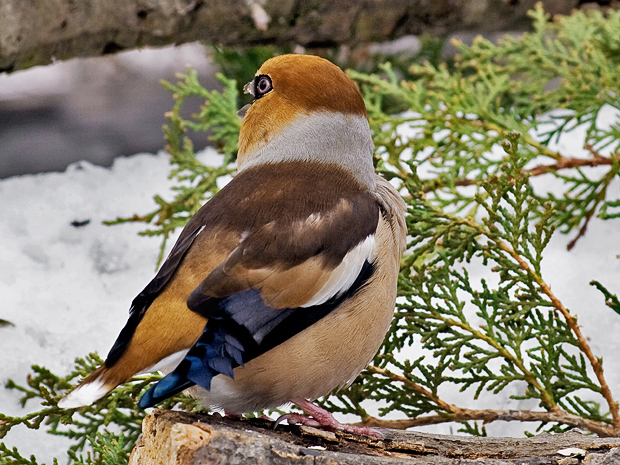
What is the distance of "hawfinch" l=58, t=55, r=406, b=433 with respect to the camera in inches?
A: 55.1

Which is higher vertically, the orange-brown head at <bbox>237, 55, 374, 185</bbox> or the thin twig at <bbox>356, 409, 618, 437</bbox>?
the orange-brown head at <bbox>237, 55, 374, 185</bbox>

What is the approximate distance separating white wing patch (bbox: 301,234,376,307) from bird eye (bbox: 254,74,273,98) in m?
0.48

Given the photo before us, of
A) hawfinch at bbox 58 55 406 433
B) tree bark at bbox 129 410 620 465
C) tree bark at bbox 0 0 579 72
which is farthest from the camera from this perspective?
tree bark at bbox 0 0 579 72

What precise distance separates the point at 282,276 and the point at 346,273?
0.49 ft

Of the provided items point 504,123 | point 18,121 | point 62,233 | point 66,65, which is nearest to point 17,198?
point 62,233

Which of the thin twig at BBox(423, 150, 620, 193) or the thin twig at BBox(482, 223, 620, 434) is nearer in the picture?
the thin twig at BBox(482, 223, 620, 434)

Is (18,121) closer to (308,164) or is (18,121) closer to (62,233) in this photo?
(62,233)

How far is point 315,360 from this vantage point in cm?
153

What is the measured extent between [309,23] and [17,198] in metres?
1.60

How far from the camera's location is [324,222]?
158 centimetres

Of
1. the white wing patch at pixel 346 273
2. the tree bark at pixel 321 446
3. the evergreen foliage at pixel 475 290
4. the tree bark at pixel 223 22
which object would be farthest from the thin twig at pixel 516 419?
the tree bark at pixel 223 22

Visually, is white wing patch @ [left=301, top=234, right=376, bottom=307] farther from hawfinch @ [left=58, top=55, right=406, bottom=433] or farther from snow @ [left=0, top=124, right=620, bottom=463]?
snow @ [left=0, top=124, right=620, bottom=463]

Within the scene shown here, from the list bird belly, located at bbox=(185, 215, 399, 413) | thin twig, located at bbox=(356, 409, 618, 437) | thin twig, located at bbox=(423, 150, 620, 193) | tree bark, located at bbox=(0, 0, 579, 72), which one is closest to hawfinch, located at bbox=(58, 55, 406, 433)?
bird belly, located at bbox=(185, 215, 399, 413)

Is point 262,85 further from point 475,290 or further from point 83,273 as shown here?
point 83,273
